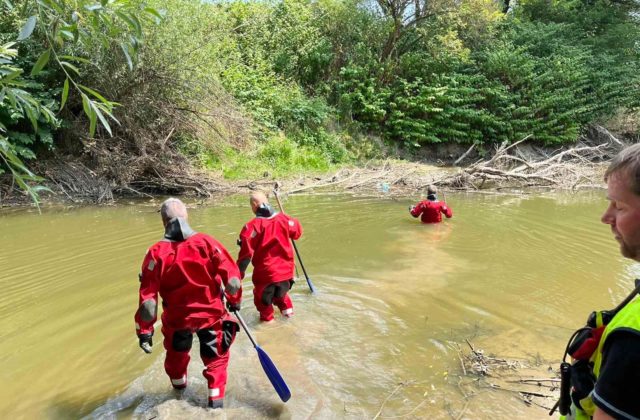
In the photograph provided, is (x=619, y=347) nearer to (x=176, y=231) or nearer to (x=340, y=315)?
(x=176, y=231)

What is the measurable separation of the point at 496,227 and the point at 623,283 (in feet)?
11.4

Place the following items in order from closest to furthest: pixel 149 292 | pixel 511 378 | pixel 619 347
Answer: pixel 619 347, pixel 149 292, pixel 511 378

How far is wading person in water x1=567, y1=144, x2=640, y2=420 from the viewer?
1.20 m

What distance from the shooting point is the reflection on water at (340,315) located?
3846 millimetres

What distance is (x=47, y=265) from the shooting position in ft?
24.1

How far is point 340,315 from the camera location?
18.0 ft

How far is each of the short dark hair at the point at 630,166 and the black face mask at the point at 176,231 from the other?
301cm

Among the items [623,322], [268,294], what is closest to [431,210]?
[268,294]

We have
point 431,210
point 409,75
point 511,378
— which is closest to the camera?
point 511,378

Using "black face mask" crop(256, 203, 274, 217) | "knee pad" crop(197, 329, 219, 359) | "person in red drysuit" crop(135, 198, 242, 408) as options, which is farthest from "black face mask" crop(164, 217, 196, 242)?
"black face mask" crop(256, 203, 274, 217)

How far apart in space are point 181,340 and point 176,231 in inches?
34.7

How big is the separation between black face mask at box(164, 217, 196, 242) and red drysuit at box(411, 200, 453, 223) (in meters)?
6.50

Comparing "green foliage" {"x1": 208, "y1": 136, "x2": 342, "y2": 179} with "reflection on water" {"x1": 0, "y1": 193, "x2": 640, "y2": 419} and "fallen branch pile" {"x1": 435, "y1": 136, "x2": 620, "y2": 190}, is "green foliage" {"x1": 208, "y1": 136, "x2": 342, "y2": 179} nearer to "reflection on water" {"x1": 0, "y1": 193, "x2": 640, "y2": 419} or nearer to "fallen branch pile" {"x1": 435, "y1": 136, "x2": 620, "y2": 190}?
"fallen branch pile" {"x1": 435, "y1": 136, "x2": 620, "y2": 190}

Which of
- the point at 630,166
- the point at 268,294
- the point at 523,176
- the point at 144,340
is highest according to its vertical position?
the point at 630,166
